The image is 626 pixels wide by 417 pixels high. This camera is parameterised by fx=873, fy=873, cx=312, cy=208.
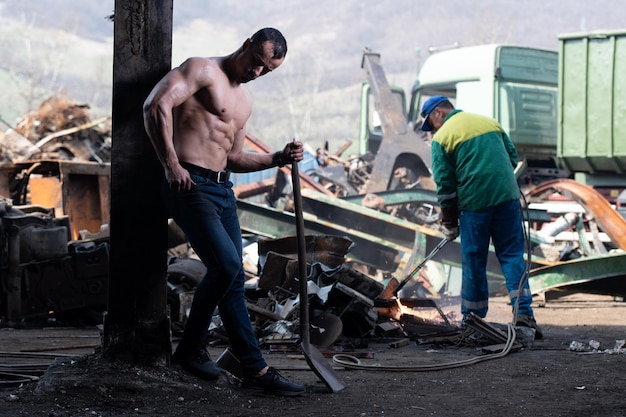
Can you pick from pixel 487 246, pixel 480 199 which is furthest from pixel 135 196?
pixel 487 246

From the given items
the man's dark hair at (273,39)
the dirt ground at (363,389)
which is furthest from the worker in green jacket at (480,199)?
the man's dark hair at (273,39)

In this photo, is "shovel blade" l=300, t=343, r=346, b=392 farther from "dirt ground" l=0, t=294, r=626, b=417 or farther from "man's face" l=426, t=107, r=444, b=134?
"man's face" l=426, t=107, r=444, b=134

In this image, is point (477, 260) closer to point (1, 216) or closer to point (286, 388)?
point (286, 388)

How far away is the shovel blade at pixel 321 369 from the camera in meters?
4.54

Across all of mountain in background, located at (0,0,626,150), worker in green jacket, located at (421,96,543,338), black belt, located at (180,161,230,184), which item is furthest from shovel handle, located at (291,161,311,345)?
mountain in background, located at (0,0,626,150)

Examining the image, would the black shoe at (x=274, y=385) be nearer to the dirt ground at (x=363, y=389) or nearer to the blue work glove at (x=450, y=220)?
the dirt ground at (x=363, y=389)

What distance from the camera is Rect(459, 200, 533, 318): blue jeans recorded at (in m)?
7.11

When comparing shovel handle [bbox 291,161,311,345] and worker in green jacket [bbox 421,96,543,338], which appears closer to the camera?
shovel handle [bbox 291,161,311,345]

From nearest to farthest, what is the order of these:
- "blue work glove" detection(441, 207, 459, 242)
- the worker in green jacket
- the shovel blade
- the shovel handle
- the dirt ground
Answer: the dirt ground < the shovel blade < the shovel handle < the worker in green jacket < "blue work glove" detection(441, 207, 459, 242)

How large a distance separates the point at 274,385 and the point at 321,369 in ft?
1.18

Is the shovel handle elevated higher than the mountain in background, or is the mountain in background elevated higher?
the mountain in background

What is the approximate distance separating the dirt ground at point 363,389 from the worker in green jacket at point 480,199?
973 millimetres

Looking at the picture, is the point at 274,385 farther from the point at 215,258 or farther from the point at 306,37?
the point at 306,37

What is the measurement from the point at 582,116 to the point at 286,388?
30.5 ft
